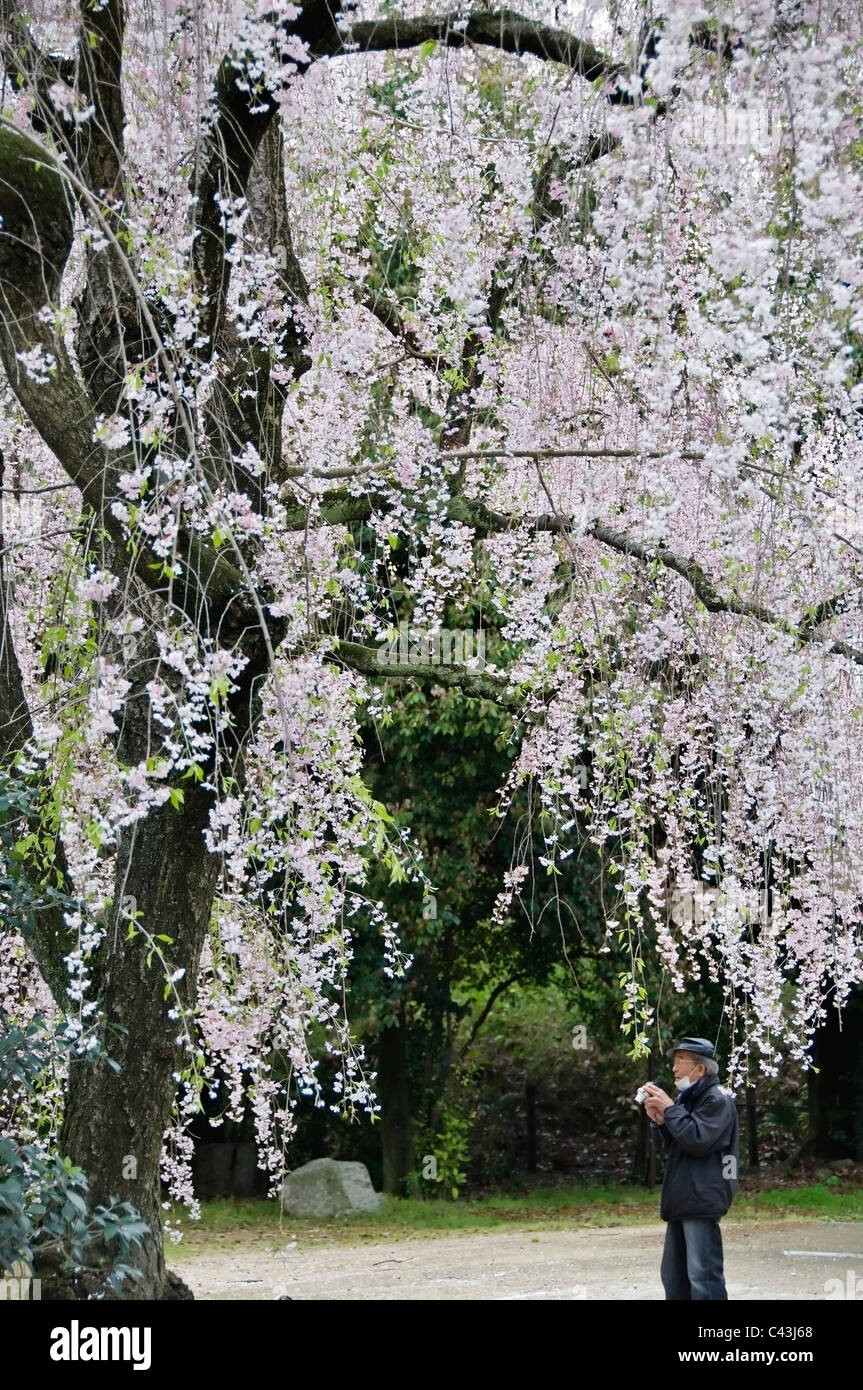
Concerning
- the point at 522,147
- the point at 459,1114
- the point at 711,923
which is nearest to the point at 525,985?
the point at 459,1114

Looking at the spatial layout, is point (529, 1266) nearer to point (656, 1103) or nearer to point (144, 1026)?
point (656, 1103)

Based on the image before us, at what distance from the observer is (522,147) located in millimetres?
4863

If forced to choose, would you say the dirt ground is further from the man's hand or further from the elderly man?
the man's hand

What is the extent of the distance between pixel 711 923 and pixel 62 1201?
10.9 feet

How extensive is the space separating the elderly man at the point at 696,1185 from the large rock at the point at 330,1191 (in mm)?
6361

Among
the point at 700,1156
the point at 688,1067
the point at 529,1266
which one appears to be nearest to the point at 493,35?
the point at 688,1067

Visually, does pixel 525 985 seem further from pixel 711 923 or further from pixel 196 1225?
pixel 711 923

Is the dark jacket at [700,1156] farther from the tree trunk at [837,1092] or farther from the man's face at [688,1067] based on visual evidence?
the tree trunk at [837,1092]

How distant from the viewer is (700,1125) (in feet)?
13.3

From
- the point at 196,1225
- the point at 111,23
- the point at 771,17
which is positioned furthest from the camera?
the point at 196,1225

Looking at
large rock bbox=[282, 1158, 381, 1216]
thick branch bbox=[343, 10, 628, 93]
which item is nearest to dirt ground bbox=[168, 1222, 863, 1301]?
large rock bbox=[282, 1158, 381, 1216]

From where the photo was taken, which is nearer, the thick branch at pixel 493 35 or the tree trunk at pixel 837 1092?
the thick branch at pixel 493 35

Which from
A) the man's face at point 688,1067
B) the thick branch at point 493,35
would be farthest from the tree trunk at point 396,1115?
the thick branch at point 493,35

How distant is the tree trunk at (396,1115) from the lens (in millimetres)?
10617
